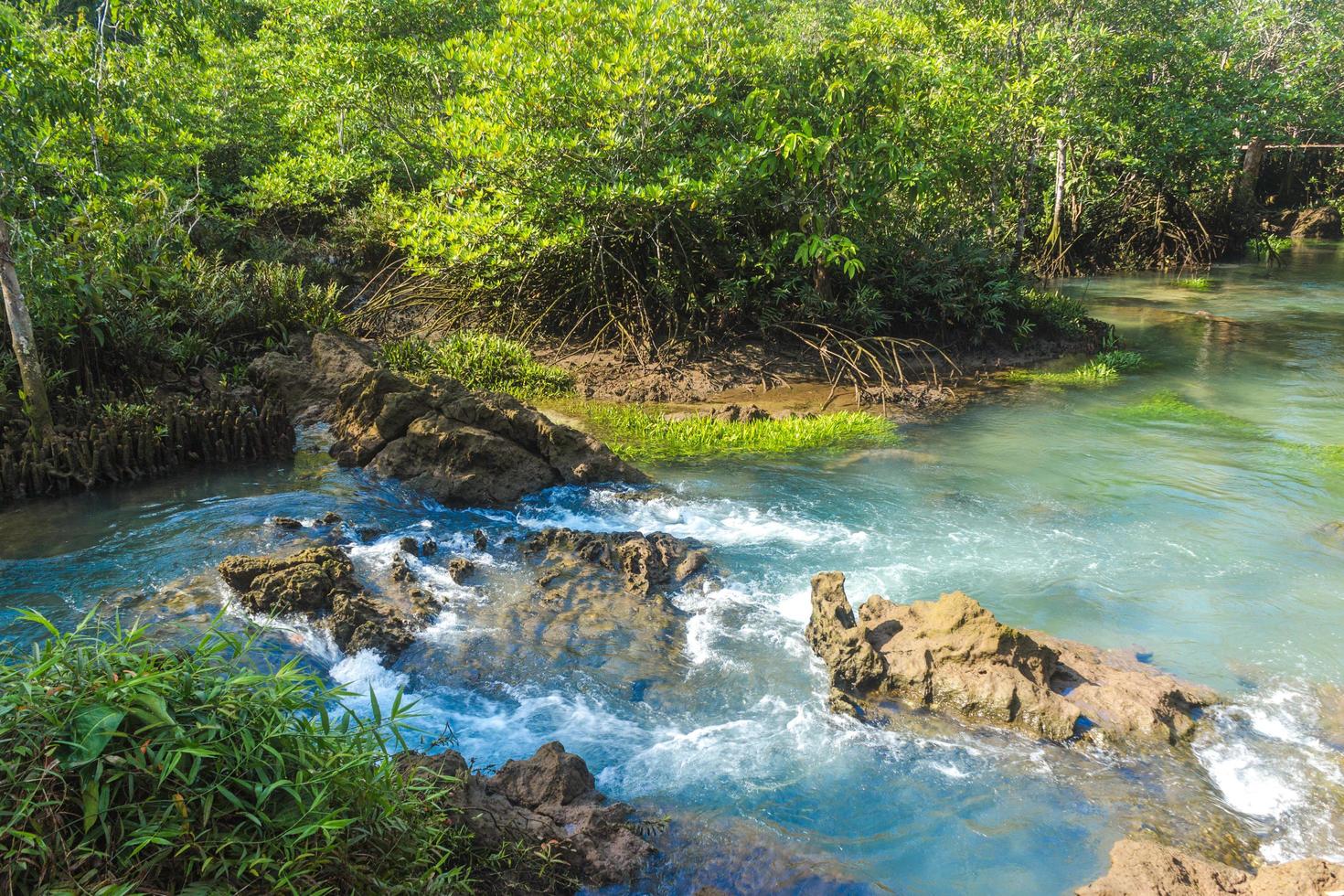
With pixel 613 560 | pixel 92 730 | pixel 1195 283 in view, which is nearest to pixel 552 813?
pixel 92 730

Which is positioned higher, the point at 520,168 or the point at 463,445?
the point at 520,168

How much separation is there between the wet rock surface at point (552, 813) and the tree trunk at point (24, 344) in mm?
6415

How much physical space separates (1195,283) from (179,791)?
24.6 metres

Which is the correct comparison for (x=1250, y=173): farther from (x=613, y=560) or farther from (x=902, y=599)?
(x=613, y=560)

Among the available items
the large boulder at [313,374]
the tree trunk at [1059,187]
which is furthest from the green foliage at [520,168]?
the tree trunk at [1059,187]

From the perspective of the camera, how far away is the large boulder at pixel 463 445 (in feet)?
28.4

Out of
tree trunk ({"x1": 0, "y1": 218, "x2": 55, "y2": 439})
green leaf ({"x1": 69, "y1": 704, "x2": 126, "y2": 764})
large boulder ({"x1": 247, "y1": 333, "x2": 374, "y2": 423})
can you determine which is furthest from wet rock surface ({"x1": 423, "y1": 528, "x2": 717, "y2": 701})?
large boulder ({"x1": 247, "y1": 333, "x2": 374, "y2": 423})

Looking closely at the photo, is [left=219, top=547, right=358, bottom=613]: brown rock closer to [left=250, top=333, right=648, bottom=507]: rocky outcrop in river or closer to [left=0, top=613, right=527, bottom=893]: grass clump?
[left=250, top=333, right=648, bottom=507]: rocky outcrop in river

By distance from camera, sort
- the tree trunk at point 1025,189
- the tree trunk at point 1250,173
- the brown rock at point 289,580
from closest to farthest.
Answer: the brown rock at point 289,580 < the tree trunk at point 1025,189 < the tree trunk at point 1250,173

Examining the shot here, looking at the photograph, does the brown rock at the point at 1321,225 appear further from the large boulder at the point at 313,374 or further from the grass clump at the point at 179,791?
the grass clump at the point at 179,791

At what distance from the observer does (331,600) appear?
6.30 meters

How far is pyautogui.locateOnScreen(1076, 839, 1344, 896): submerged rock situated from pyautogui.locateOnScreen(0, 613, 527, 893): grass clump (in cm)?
285

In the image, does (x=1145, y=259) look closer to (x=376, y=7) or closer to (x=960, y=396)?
(x=960, y=396)

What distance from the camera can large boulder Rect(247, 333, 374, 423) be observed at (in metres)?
11.1
